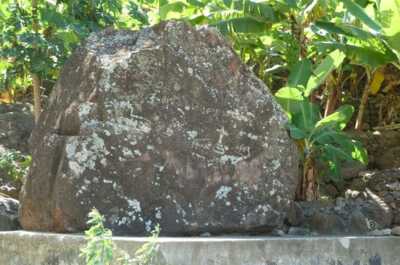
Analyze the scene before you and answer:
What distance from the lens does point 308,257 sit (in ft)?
15.3

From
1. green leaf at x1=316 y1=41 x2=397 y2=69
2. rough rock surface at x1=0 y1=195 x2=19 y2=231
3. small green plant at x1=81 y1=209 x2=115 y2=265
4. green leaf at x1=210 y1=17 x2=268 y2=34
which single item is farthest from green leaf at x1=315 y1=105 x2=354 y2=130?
small green plant at x1=81 y1=209 x2=115 y2=265

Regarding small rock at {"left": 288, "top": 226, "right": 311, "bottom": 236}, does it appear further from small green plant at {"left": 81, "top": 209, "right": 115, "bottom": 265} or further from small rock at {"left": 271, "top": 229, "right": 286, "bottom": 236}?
small green plant at {"left": 81, "top": 209, "right": 115, "bottom": 265}

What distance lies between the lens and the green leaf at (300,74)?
711cm

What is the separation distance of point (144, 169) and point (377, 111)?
7524mm

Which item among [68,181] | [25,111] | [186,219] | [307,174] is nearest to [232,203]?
[186,219]

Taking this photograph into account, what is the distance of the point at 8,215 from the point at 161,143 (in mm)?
1688

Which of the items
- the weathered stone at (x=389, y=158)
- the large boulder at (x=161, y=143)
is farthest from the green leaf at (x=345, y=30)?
the weathered stone at (x=389, y=158)

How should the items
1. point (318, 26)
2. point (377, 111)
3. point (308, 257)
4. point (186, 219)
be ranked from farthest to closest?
point (377, 111) < point (318, 26) < point (186, 219) < point (308, 257)

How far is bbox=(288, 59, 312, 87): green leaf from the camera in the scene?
7112mm

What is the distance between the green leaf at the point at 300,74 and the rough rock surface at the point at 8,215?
10.2 ft

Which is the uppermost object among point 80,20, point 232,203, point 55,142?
point 80,20

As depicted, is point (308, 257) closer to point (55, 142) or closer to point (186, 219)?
point (186, 219)

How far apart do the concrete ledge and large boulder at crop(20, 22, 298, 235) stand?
245 mm

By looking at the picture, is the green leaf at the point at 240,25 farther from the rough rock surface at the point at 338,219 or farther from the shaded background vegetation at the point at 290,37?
the rough rock surface at the point at 338,219
